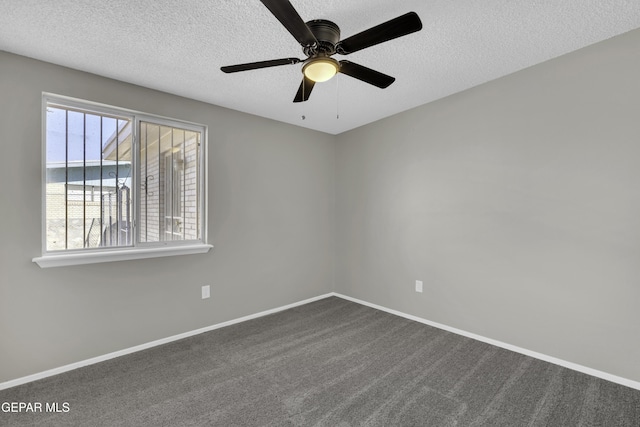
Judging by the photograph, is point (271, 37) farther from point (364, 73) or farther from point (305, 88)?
point (364, 73)

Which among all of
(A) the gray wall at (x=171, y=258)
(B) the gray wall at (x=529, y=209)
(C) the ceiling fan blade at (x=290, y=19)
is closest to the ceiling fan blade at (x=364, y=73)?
(C) the ceiling fan blade at (x=290, y=19)

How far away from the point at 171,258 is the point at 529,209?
3.28 m

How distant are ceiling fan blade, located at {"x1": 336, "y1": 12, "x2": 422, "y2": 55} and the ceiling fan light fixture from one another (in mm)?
90

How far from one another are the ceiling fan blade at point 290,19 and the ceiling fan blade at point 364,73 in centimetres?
27

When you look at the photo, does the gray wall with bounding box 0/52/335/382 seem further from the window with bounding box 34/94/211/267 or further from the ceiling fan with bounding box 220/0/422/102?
the ceiling fan with bounding box 220/0/422/102

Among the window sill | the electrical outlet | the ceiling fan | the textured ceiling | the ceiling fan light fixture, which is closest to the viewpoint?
the ceiling fan

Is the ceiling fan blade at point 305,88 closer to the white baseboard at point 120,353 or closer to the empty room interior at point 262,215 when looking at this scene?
the empty room interior at point 262,215

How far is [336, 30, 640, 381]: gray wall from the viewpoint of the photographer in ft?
6.96

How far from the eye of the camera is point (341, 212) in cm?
426

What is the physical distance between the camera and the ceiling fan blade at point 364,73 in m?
1.76

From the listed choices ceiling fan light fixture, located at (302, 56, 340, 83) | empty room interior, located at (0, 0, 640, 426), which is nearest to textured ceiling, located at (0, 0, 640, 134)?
empty room interior, located at (0, 0, 640, 426)

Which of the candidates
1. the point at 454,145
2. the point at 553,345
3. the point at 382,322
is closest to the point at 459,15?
the point at 454,145

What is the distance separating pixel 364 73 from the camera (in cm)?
185

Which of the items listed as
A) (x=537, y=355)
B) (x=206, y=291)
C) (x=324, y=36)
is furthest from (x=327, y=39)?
(x=537, y=355)
